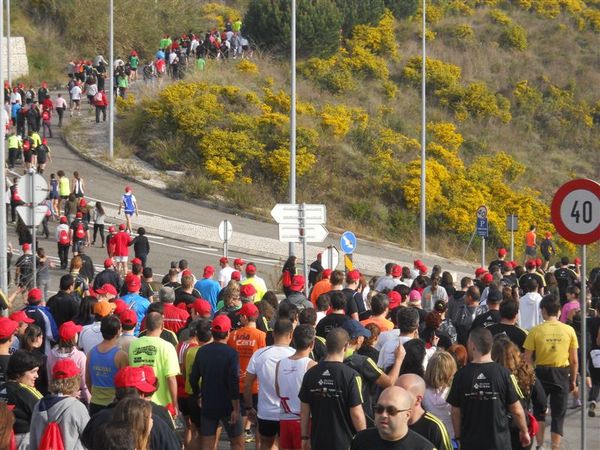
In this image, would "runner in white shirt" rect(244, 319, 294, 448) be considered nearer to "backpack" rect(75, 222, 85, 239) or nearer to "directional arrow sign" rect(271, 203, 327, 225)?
"directional arrow sign" rect(271, 203, 327, 225)

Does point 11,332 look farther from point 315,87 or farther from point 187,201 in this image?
point 315,87

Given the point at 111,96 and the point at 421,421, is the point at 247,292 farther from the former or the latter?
Result: the point at 111,96

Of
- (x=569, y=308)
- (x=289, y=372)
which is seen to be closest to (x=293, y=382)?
(x=289, y=372)

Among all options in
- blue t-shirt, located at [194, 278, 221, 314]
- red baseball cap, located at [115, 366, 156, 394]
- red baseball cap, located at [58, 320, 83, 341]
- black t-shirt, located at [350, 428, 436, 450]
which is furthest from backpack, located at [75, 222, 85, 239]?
black t-shirt, located at [350, 428, 436, 450]

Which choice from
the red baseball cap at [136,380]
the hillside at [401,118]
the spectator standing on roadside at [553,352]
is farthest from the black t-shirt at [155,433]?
the hillside at [401,118]

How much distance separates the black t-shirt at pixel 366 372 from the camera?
1046cm

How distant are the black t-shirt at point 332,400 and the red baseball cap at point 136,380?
166cm

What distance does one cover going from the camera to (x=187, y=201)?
1578 inches

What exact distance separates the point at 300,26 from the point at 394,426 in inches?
1813

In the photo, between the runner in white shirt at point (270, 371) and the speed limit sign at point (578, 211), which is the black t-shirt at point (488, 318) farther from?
the runner in white shirt at point (270, 371)

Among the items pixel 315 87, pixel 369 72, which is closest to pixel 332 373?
pixel 315 87

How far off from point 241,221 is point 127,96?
1066 cm

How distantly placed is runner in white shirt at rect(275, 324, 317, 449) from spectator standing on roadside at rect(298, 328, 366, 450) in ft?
2.12

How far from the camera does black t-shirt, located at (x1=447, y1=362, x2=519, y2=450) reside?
943cm
